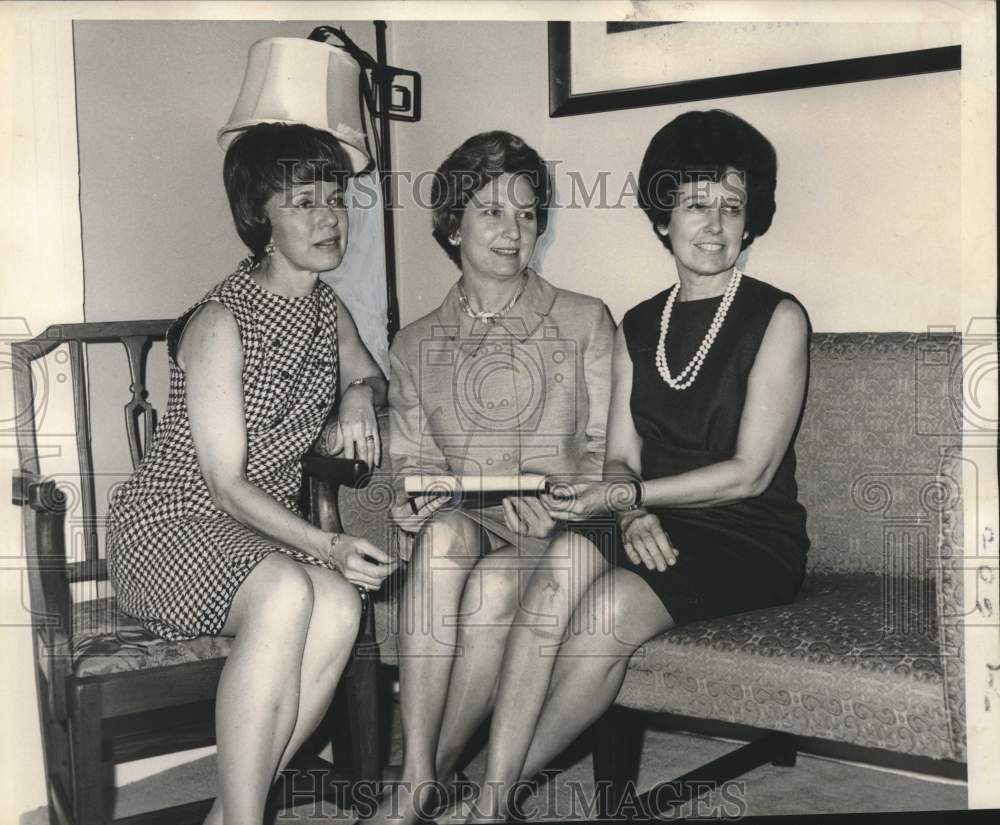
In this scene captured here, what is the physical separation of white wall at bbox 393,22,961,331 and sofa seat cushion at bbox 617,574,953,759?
573 mm

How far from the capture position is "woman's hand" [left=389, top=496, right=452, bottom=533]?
2.01 metres

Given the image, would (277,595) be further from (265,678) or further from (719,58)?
(719,58)

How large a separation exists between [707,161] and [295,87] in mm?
746

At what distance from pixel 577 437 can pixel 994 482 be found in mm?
712

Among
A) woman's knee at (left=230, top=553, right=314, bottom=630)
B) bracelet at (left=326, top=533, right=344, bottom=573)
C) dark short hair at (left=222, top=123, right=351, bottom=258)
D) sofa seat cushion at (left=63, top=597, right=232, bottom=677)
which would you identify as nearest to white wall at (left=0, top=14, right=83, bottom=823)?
sofa seat cushion at (left=63, top=597, right=232, bottom=677)

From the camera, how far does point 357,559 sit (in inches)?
70.5

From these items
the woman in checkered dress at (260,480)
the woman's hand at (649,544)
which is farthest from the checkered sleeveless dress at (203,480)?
the woman's hand at (649,544)

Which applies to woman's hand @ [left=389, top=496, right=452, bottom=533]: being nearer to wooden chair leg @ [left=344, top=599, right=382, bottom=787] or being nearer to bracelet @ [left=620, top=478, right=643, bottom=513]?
wooden chair leg @ [left=344, top=599, right=382, bottom=787]

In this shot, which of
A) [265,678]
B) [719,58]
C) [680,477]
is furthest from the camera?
[719,58]

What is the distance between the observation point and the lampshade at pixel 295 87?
195cm

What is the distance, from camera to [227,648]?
71.8 inches

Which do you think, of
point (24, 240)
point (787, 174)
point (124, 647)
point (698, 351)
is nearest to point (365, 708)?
point (124, 647)

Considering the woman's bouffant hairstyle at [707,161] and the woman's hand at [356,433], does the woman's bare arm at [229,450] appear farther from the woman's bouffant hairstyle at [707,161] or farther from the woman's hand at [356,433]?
→ the woman's bouffant hairstyle at [707,161]

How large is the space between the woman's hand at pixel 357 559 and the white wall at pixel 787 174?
61 cm
